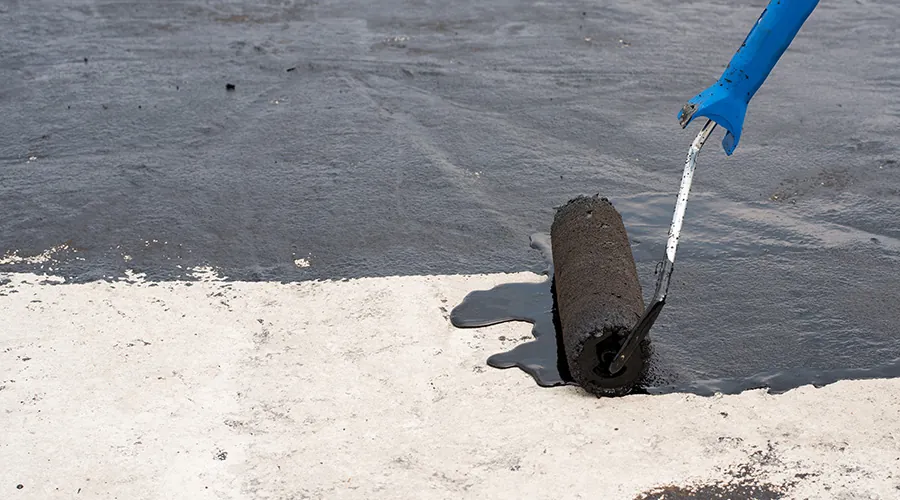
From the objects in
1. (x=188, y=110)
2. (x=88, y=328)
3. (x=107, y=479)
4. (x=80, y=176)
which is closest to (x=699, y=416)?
(x=107, y=479)

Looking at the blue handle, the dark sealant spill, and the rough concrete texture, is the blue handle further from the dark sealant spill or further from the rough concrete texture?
the rough concrete texture

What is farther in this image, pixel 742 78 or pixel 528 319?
pixel 528 319

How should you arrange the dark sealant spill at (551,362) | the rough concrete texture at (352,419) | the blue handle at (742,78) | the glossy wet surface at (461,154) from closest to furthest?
the rough concrete texture at (352,419), the blue handle at (742,78), the dark sealant spill at (551,362), the glossy wet surface at (461,154)

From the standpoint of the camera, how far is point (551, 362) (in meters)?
4.07

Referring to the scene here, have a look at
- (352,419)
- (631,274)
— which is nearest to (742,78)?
(631,274)

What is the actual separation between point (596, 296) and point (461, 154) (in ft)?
8.19

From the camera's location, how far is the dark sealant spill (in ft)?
12.9

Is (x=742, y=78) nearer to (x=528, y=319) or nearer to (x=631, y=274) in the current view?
(x=631, y=274)

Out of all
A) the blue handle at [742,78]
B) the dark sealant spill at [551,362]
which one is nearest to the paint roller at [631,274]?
the blue handle at [742,78]

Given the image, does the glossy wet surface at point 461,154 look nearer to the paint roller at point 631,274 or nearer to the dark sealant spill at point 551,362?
the dark sealant spill at point 551,362

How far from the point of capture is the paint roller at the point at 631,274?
11.8 feet

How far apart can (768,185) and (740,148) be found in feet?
2.02

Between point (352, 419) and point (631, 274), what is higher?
point (631, 274)

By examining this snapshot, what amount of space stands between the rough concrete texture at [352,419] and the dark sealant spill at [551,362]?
0.21 feet
